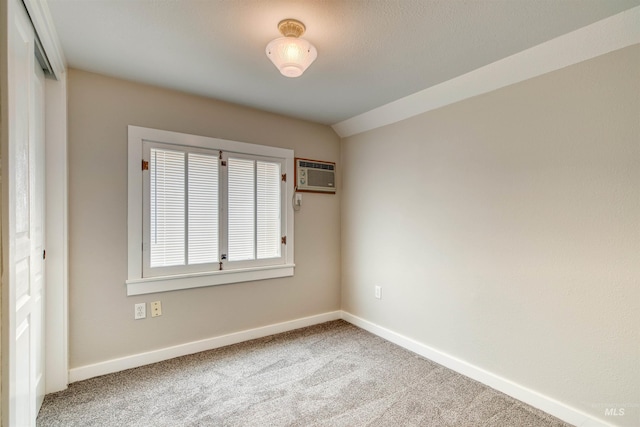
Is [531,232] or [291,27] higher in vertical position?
[291,27]

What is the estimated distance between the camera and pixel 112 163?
2348 millimetres

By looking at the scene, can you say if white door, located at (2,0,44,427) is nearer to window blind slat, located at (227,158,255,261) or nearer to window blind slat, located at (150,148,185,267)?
window blind slat, located at (150,148,185,267)

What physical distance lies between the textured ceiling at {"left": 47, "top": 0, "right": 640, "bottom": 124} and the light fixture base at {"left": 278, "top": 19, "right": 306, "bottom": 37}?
3 centimetres

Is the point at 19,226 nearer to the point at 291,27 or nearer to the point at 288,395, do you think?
the point at 291,27

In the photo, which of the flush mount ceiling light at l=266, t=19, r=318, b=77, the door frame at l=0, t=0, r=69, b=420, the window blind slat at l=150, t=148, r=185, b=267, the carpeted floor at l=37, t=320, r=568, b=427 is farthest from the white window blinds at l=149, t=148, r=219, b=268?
the flush mount ceiling light at l=266, t=19, r=318, b=77

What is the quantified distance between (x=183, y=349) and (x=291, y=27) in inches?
104

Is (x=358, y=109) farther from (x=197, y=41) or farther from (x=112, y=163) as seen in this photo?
(x=112, y=163)

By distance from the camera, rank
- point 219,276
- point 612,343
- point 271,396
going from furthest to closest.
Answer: point 219,276, point 271,396, point 612,343

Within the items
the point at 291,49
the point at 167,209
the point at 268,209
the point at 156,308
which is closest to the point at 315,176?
the point at 268,209

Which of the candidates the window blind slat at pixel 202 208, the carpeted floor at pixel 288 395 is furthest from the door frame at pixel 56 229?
the window blind slat at pixel 202 208

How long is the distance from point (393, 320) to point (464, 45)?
2389mm

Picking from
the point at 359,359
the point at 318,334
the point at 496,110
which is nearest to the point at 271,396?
the point at 359,359

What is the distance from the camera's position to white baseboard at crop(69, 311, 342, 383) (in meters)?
2.26

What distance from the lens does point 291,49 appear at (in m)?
1.63
